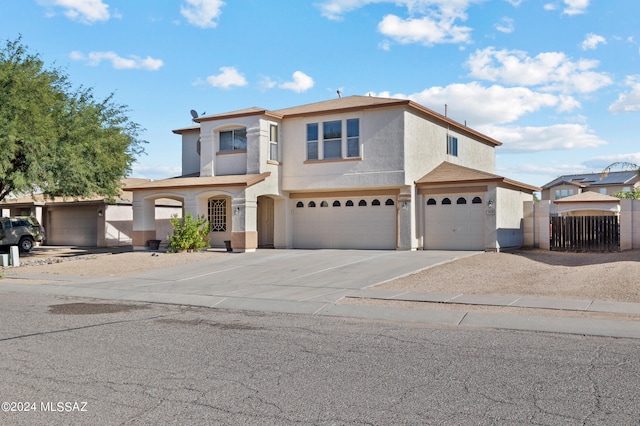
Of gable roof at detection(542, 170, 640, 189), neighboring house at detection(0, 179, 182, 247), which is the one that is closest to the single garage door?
neighboring house at detection(0, 179, 182, 247)

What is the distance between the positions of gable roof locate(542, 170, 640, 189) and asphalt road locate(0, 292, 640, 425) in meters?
73.9

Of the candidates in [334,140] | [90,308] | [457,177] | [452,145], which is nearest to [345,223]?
[334,140]

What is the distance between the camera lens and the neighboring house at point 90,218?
37.0 m

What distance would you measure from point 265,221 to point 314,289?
15.2 metres

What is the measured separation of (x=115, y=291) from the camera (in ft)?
54.5

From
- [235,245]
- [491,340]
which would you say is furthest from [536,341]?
[235,245]

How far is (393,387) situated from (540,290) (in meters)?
9.06

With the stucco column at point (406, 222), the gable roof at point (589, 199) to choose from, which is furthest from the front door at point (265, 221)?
the gable roof at point (589, 199)

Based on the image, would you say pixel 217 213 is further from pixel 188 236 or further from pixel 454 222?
pixel 454 222

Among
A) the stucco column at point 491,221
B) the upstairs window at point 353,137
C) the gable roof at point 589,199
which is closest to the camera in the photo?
the stucco column at point 491,221

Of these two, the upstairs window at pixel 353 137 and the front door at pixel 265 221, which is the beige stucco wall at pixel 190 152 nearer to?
the front door at pixel 265 221

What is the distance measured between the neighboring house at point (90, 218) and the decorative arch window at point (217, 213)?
6130mm

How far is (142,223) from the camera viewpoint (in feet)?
98.8

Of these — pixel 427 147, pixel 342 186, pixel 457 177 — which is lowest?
pixel 342 186
